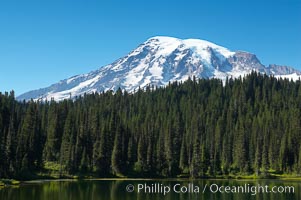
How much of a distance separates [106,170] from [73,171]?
1351cm

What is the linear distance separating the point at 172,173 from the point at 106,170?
81.4ft

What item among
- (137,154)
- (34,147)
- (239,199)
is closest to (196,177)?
(137,154)

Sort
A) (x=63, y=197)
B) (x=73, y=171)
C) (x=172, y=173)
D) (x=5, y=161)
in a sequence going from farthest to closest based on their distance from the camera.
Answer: (x=172, y=173) → (x=73, y=171) → (x=5, y=161) → (x=63, y=197)

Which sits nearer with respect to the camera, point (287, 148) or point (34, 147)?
point (34, 147)

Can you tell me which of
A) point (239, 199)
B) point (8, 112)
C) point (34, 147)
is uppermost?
point (8, 112)

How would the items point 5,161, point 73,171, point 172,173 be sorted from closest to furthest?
point 5,161, point 73,171, point 172,173

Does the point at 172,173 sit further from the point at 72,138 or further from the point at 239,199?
the point at 239,199

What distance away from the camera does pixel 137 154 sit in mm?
184000

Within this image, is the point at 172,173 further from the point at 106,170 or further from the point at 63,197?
the point at 63,197

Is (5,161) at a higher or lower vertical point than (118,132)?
lower

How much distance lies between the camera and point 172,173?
17688 cm

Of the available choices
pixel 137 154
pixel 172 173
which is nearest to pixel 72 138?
pixel 137 154

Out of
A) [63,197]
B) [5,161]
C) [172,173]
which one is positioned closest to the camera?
[63,197]

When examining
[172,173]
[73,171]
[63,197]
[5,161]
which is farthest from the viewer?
[172,173]
